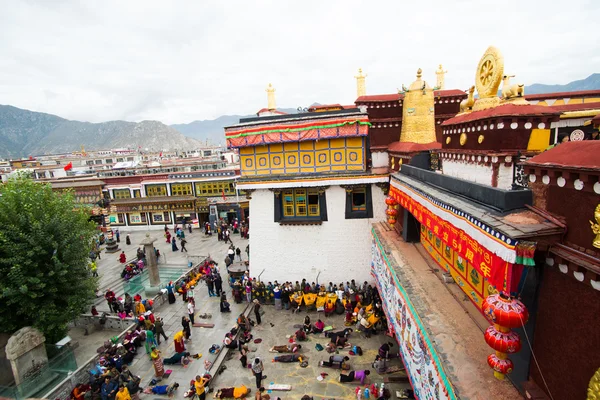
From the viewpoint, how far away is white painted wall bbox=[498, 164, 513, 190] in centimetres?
726

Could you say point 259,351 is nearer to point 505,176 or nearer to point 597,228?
point 505,176

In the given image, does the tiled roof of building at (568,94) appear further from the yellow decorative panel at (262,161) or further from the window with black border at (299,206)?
the yellow decorative panel at (262,161)

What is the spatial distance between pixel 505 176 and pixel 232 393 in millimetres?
11094

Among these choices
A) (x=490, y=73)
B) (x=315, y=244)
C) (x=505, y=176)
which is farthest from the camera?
(x=315, y=244)

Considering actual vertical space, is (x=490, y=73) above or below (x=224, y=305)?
above

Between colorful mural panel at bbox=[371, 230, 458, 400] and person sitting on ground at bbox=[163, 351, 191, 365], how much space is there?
8.58 meters

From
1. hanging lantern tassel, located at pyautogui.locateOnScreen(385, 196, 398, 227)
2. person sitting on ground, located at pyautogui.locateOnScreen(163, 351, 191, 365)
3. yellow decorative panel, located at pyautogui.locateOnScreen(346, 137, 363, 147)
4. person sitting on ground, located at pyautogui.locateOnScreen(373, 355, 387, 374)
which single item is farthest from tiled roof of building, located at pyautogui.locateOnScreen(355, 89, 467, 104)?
person sitting on ground, located at pyautogui.locateOnScreen(163, 351, 191, 365)

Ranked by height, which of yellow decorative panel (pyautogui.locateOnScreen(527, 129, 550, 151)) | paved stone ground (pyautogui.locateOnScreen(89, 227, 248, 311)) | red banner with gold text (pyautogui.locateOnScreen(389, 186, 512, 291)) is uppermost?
yellow decorative panel (pyautogui.locateOnScreen(527, 129, 550, 151))

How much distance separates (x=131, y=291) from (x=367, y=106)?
61.0ft

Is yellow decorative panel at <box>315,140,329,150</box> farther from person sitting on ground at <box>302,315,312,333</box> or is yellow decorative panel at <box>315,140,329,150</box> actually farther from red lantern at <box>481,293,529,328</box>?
red lantern at <box>481,293,529,328</box>

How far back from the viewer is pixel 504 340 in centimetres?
452

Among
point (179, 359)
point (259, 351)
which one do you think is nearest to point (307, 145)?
point (259, 351)

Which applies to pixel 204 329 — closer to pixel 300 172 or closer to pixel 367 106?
pixel 300 172

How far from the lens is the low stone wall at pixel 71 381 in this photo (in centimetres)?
1127
